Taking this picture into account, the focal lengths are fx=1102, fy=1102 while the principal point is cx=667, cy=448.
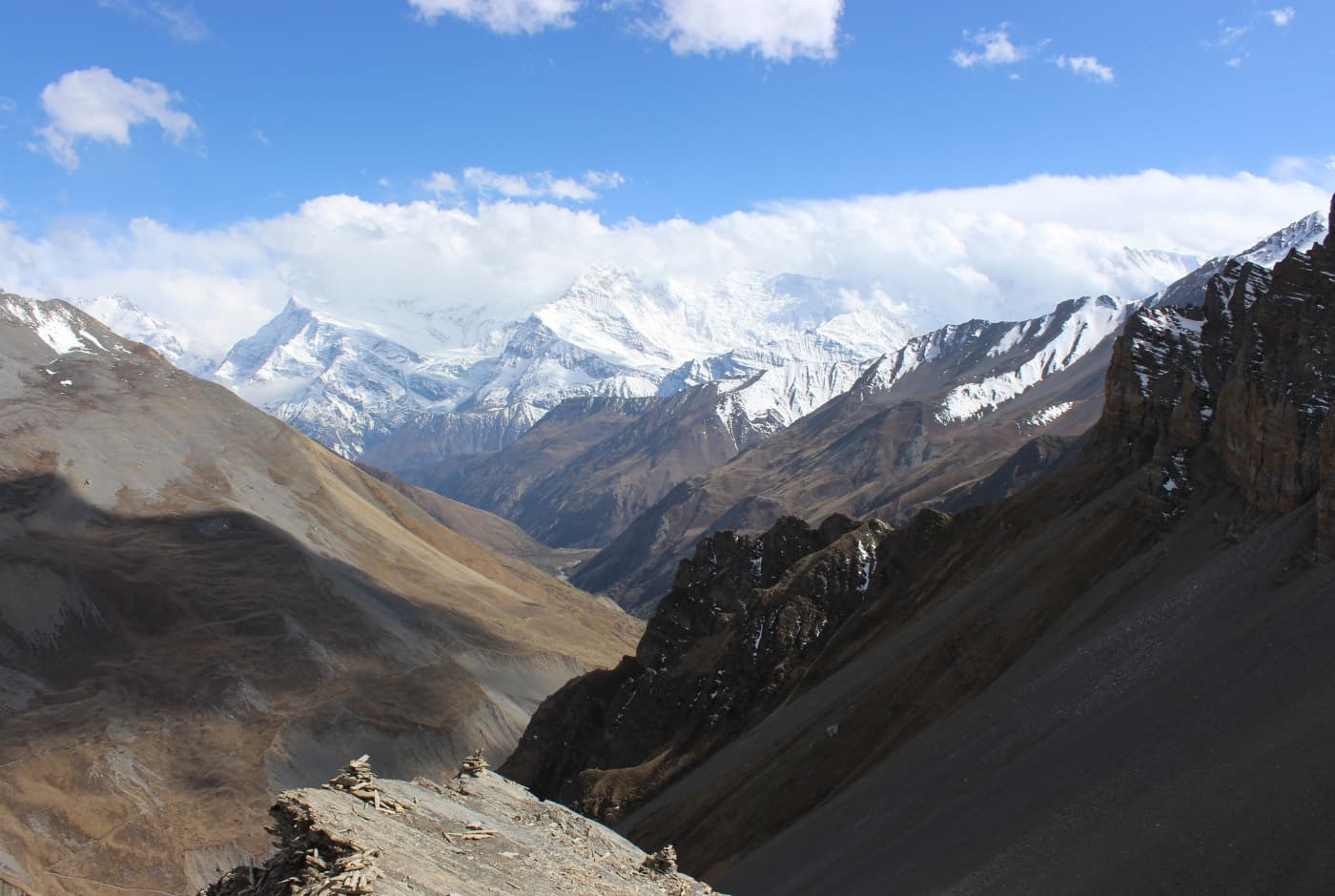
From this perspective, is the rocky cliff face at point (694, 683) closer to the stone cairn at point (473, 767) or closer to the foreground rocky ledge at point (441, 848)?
the stone cairn at point (473, 767)

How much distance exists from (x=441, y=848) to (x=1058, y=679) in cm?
2945

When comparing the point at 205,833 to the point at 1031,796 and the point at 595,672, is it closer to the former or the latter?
the point at 595,672

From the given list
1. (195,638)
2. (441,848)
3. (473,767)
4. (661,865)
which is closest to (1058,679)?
(661,865)

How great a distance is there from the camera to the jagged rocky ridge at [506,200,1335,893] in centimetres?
3212

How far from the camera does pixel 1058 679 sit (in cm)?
4622

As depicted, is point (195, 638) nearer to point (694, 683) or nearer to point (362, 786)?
point (694, 683)

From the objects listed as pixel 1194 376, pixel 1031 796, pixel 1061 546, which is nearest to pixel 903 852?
pixel 1031 796

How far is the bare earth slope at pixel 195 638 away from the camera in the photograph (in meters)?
91.9

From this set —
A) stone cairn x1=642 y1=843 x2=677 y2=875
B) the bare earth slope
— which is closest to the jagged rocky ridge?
stone cairn x1=642 y1=843 x2=677 y2=875

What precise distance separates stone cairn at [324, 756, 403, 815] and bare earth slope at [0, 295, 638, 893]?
199 feet

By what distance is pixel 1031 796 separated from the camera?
1464 inches

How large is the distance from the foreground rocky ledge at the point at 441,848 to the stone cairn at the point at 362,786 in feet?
0.12

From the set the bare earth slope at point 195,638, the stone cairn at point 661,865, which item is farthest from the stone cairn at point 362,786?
the bare earth slope at point 195,638

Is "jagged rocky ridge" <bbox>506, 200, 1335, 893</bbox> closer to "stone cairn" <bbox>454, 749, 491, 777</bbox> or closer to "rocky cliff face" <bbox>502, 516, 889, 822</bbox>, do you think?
"rocky cliff face" <bbox>502, 516, 889, 822</bbox>
